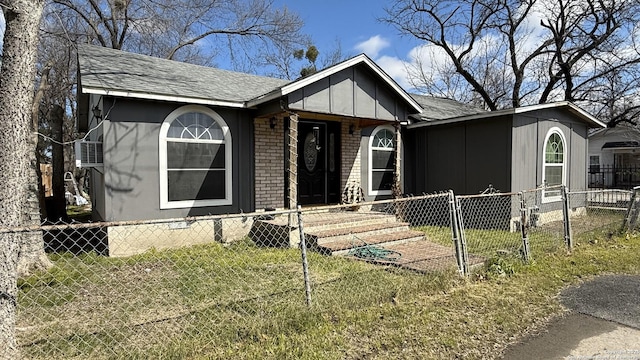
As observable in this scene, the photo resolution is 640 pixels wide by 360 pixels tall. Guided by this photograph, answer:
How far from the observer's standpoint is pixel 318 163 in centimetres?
959

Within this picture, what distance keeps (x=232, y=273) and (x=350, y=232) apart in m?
2.62

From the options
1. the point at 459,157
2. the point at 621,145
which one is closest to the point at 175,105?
the point at 459,157

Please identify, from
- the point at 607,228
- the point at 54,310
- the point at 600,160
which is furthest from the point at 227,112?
the point at 600,160

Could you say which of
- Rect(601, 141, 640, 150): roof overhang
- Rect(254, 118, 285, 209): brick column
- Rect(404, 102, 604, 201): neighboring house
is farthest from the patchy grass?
Rect(601, 141, 640, 150): roof overhang

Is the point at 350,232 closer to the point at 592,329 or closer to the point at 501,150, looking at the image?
the point at 592,329

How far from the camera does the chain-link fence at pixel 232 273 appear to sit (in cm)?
327

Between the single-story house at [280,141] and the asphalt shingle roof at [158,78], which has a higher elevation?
the asphalt shingle roof at [158,78]

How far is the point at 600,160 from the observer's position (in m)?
27.0

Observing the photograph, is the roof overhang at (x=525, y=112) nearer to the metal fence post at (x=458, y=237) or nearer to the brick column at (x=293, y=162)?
the brick column at (x=293, y=162)

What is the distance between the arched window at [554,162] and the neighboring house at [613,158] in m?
17.0

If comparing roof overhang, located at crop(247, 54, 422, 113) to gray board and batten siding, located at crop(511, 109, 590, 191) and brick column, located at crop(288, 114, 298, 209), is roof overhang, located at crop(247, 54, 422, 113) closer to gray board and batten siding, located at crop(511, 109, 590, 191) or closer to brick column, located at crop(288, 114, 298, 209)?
brick column, located at crop(288, 114, 298, 209)

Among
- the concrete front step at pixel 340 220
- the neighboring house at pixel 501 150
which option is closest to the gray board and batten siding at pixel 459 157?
the neighboring house at pixel 501 150

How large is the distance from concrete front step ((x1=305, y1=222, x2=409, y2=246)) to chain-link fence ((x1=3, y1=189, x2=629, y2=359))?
0.08 feet

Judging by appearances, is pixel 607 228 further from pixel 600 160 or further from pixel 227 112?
pixel 600 160
